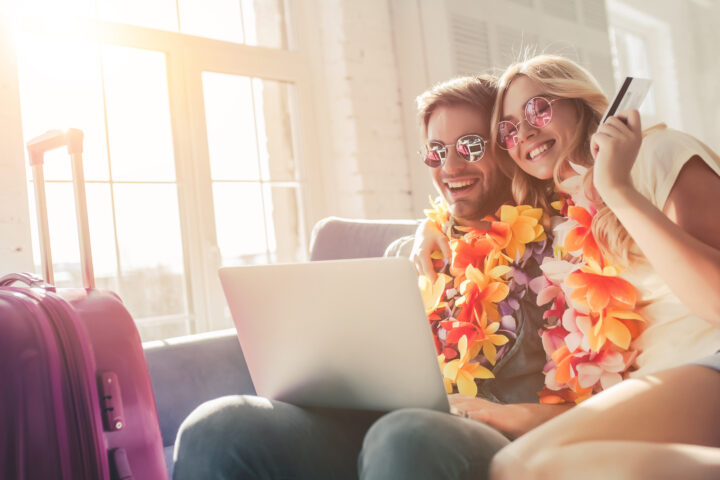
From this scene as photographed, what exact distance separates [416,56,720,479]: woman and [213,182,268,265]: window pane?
177 cm

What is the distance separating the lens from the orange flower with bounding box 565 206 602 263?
1149 mm

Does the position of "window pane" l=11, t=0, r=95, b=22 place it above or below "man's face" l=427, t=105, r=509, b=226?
above

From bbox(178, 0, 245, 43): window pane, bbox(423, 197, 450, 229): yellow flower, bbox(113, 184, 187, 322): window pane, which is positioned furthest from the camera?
bbox(178, 0, 245, 43): window pane

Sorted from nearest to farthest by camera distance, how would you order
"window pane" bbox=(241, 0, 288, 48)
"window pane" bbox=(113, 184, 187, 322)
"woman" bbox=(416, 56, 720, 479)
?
"woman" bbox=(416, 56, 720, 479), "window pane" bbox=(113, 184, 187, 322), "window pane" bbox=(241, 0, 288, 48)

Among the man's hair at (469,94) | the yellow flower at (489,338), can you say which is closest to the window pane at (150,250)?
the man's hair at (469,94)

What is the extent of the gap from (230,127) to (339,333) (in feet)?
7.19

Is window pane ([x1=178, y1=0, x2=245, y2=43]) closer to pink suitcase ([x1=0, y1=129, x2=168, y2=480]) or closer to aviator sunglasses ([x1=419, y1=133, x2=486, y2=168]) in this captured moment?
aviator sunglasses ([x1=419, y1=133, x2=486, y2=168])

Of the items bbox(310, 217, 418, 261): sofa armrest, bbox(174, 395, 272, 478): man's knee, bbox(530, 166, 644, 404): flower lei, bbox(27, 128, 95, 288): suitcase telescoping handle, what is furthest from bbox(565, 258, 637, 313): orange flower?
bbox(27, 128, 95, 288): suitcase telescoping handle

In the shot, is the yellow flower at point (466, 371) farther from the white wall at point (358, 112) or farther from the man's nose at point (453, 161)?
the white wall at point (358, 112)

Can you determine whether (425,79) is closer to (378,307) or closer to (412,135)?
(412,135)

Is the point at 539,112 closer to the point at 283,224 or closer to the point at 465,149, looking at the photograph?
the point at 465,149

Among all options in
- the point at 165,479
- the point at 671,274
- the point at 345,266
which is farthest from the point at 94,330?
the point at 671,274

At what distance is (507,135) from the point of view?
1297mm

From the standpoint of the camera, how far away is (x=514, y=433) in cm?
103
